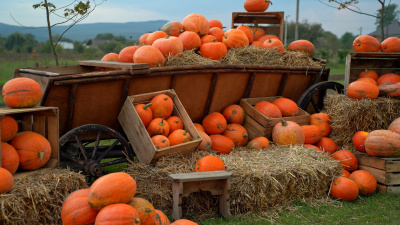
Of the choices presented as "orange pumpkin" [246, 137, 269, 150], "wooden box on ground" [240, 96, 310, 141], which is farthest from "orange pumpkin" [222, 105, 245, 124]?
"orange pumpkin" [246, 137, 269, 150]

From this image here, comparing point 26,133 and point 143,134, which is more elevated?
point 26,133

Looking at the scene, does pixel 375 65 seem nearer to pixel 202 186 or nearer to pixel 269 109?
pixel 269 109

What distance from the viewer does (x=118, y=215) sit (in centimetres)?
264

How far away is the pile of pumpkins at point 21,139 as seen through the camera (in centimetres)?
360

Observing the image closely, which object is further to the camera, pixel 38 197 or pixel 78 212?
pixel 38 197

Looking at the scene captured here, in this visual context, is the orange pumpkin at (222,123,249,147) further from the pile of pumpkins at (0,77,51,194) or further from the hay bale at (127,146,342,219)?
the pile of pumpkins at (0,77,51,194)

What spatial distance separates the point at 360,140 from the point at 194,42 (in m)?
2.92

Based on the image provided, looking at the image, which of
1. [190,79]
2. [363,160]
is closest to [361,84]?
[363,160]

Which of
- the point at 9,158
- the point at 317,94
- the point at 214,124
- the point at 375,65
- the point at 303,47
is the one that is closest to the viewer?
the point at 9,158

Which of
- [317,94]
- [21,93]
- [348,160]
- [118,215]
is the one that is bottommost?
[348,160]

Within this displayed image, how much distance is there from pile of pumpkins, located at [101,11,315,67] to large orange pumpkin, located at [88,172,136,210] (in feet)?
9.00

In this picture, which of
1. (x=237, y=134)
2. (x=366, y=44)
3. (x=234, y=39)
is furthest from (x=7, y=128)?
(x=366, y=44)

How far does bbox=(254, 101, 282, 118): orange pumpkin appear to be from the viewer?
5957 millimetres

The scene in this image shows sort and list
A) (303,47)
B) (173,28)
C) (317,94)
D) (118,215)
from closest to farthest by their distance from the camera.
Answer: (118,215) → (173,28) → (317,94) → (303,47)
